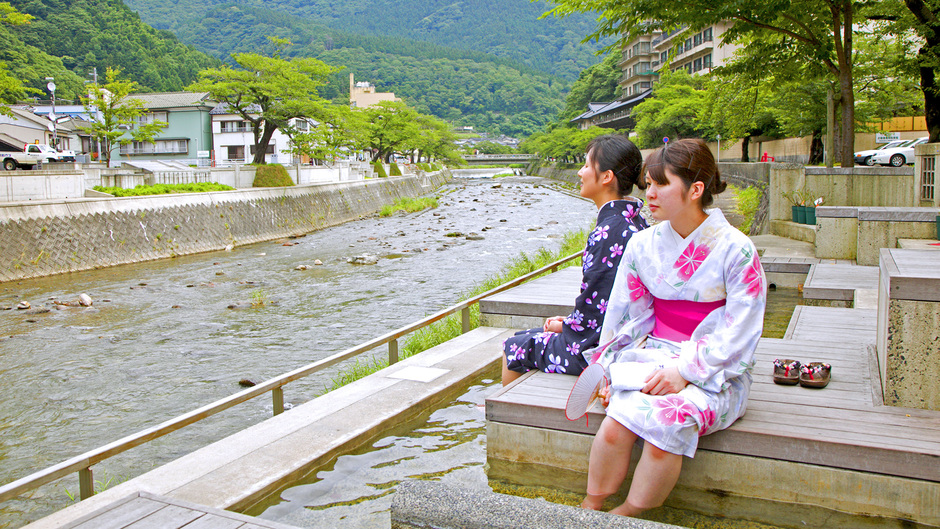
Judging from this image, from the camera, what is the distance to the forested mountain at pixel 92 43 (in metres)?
53.0

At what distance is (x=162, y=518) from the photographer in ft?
7.91

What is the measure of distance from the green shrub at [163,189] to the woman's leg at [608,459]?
1878cm

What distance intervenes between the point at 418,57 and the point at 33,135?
354 feet

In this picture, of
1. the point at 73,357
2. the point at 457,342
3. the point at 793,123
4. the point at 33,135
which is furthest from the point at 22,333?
the point at 33,135

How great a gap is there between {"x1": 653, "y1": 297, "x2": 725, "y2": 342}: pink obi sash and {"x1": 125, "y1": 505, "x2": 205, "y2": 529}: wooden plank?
1.96 metres

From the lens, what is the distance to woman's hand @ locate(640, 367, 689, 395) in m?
2.49

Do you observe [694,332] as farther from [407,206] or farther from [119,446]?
[407,206]

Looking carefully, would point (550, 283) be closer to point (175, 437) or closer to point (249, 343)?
point (175, 437)

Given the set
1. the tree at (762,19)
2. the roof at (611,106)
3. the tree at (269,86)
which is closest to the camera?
the tree at (762,19)

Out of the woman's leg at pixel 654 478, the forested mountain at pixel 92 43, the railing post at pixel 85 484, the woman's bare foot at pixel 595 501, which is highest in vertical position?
the forested mountain at pixel 92 43

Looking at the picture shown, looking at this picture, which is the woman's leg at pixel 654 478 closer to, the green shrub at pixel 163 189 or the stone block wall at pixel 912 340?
the stone block wall at pixel 912 340

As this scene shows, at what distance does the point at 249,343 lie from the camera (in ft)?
29.7

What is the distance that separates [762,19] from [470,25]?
191 meters

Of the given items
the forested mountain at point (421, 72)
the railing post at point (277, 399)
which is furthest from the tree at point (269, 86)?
the forested mountain at point (421, 72)
